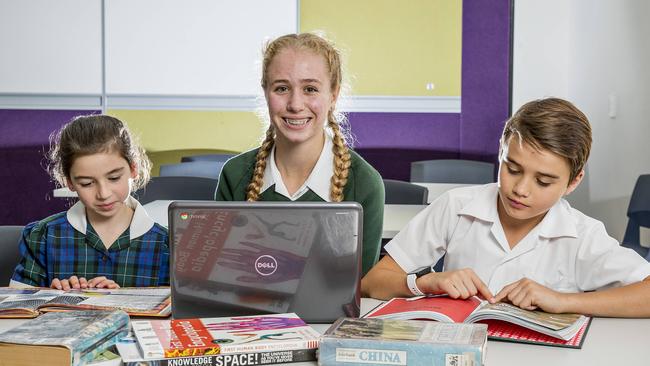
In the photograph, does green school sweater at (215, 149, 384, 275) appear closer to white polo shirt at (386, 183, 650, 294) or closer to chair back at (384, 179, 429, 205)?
white polo shirt at (386, 183, 650, 294)

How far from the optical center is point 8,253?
7.08 feet

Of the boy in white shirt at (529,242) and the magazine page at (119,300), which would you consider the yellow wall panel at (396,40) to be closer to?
the boy in white shirt at (529,242)

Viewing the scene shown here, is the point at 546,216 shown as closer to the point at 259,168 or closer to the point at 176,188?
the point at 259,168

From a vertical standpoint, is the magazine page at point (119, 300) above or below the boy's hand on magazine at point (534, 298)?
below

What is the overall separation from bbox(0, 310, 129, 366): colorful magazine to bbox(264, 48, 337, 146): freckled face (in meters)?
0.81

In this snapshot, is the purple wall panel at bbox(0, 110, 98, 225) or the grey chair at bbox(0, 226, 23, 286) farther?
the purple wall panel at bbox(0, 110, 98, 225)

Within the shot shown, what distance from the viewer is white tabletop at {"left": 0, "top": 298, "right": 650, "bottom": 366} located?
122 cm

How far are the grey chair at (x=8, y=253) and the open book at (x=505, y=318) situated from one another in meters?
1.15

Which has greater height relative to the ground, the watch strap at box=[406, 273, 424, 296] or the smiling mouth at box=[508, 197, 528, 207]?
the smiling mouth at box=[508, 197, 528, 207]

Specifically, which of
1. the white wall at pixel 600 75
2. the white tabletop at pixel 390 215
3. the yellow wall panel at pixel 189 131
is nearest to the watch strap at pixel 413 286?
the white tabletop at pixel 390 215

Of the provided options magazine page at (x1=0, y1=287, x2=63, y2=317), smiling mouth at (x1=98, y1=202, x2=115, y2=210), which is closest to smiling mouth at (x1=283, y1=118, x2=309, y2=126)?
smiling mouth at (x1=98, y1=202, x2=115, y2=210)

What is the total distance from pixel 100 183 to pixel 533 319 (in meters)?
1.15

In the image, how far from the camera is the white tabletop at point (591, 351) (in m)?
1.22

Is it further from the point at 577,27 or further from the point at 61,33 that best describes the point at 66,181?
the point at 577,27
